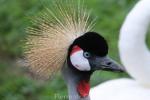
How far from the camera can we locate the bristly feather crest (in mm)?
2785

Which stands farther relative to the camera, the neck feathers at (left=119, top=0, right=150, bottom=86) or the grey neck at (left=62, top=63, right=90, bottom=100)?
the neck feathers at (left=119, top=0, right=150, bottom=86)

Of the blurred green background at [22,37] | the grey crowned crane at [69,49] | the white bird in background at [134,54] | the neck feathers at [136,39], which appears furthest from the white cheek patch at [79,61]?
the blurred green background at [22,37]

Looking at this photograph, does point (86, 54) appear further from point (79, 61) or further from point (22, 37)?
point (22, 37)

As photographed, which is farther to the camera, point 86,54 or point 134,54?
point 134,54

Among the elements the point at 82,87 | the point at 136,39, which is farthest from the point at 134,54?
the point at 82,87

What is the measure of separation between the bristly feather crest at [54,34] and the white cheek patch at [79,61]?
0.05 m

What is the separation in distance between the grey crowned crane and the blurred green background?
164 centimetres

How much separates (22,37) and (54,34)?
6.60 ft

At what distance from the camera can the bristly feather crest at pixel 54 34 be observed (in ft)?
9.14

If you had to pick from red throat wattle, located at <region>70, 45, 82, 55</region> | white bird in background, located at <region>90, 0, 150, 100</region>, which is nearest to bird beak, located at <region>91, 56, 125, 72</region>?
red throat wattle, located at <region>70, 45, 82, 55</region>

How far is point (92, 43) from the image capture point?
2707 millimetres

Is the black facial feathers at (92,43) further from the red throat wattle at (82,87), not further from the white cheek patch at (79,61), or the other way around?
the red throat wattle at (82,87)

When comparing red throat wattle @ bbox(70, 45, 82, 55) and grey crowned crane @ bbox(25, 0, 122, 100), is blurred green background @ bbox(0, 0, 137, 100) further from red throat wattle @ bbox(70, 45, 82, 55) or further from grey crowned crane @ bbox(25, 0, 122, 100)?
red throat wattle @ bbox(70, 45, 82, 55)

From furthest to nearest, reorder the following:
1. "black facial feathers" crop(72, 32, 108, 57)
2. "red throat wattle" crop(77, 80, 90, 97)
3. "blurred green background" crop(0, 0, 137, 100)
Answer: "blurred green background" crop(0, 0, 137, 100), "red throat wattle" crop(77, 80, 90, 97), "black facial feathers" crop(72, 32, 108, 57)
